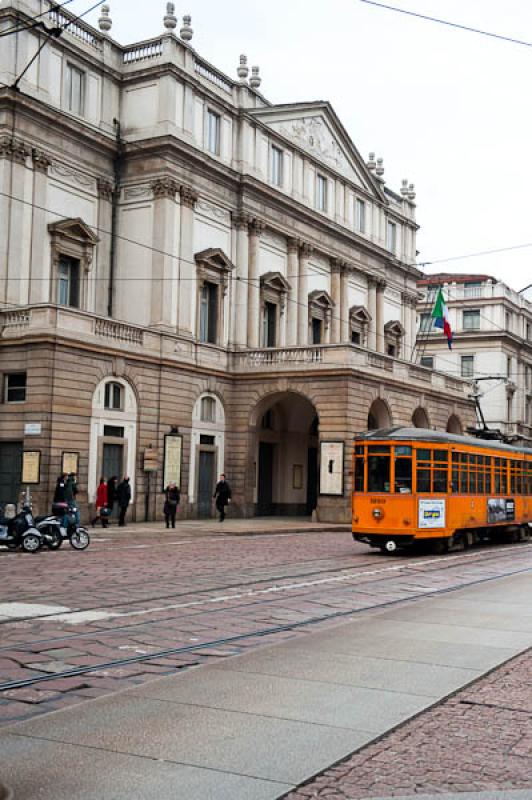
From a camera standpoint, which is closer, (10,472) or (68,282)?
(10,472)

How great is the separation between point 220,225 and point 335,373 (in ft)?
26.6

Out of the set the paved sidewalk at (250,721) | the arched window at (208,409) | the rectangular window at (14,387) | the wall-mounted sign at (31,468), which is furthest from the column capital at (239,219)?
the paved sidewalk at (250,721)

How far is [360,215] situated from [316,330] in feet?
23.6

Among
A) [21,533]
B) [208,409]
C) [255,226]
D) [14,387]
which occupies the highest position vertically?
[255,226]

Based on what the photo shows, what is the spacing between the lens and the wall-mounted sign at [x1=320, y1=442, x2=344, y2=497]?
120ft

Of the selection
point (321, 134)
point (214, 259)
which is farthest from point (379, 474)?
point (321, 134)

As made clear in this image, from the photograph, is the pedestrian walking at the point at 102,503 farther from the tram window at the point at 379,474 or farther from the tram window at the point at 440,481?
the tram window at the point at 440,481

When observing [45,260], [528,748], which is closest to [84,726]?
[528,748]

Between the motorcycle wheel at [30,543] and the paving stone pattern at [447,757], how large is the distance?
15.1 metres

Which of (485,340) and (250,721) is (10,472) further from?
(485,340)

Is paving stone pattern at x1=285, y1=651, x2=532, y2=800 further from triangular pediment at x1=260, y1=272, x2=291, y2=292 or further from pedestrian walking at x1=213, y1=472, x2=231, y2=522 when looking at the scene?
triangular pediment at x1=260, y1=272, x2=291, y2=292

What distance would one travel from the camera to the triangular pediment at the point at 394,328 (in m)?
53.0

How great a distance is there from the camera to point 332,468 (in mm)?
36875

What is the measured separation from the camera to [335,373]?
37.2 m
